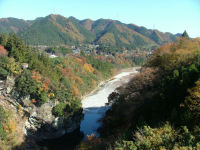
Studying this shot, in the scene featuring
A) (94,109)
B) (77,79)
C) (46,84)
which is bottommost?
(94,109)

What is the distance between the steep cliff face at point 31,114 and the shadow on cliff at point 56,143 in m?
0.89

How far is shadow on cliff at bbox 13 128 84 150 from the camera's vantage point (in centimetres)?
2922

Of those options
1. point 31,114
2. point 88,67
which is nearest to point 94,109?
point 31,114

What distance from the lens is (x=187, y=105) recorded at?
1580 centimetres

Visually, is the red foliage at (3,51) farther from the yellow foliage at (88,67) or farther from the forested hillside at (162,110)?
the yellow foliage at (88,67)

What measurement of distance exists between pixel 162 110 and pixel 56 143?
20067 millimetres

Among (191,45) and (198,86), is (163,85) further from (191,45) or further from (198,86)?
(191,45)

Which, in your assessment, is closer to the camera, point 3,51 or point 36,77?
point 36,77

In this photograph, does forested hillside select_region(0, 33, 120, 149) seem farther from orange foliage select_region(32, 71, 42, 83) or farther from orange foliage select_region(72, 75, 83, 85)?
orange foliage select_region(72, 75, 83, 85)

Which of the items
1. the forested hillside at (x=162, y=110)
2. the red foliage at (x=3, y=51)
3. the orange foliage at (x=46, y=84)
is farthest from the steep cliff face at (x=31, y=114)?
the forested hillside at (x=162, y=110)

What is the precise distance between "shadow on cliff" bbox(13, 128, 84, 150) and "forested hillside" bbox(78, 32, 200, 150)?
7.75 metres

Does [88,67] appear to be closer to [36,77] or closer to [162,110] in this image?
[36,77]

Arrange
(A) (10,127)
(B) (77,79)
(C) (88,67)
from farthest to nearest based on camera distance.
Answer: (C) (88,67), (B) (77,79), (A) (10,127)

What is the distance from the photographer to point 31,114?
3184cm
